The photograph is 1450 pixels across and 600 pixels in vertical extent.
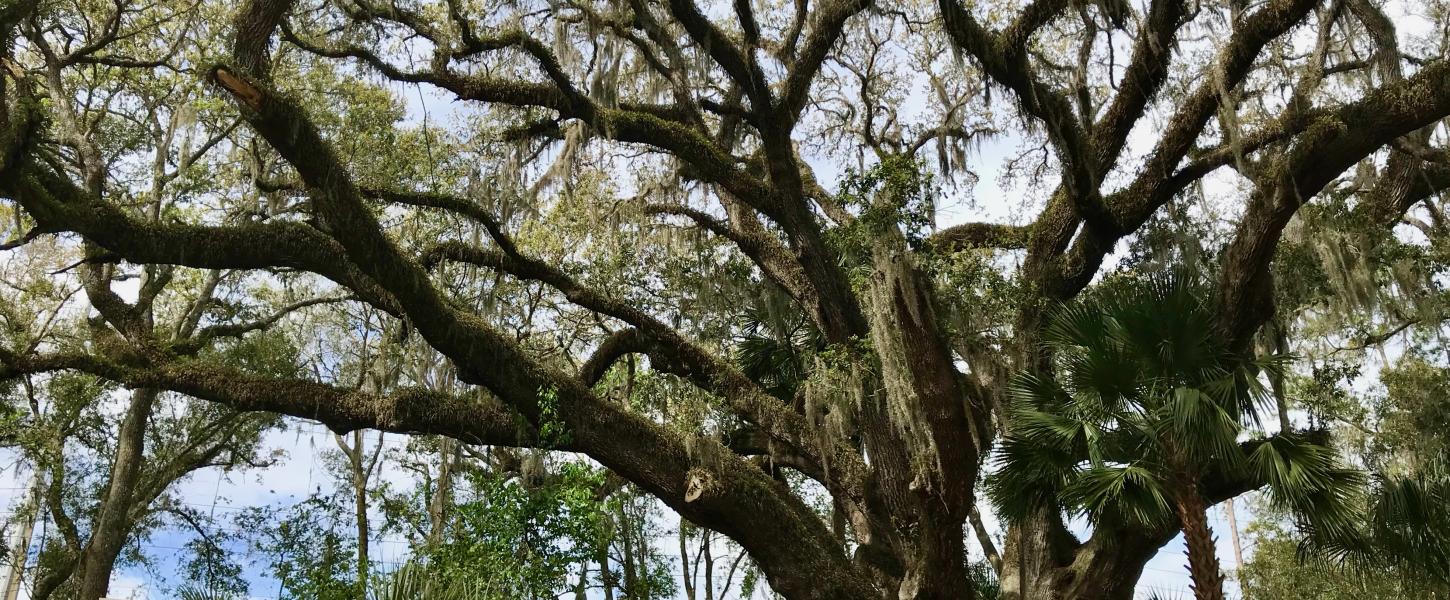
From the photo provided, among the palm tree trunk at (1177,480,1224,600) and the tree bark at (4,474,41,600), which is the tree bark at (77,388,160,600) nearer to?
the tree bark at (4,474,41,600)

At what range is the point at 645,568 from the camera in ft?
48.2

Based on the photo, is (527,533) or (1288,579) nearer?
(527,533)

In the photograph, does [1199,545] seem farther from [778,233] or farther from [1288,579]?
[1288,579]

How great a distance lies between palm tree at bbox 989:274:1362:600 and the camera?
23.8 feet

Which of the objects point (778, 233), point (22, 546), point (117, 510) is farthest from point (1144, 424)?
point (22, 546)

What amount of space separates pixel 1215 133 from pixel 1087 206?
2.22 meters

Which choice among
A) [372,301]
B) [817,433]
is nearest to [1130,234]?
[817,433]

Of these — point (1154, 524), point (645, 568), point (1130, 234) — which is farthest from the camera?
point (645, 568)

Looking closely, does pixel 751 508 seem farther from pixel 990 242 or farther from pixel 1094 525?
pixel 990 242

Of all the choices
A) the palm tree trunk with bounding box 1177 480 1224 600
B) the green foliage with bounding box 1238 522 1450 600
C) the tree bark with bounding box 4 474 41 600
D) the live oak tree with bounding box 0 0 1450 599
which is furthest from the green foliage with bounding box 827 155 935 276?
the tree bark with bounding box 4 474 41 600

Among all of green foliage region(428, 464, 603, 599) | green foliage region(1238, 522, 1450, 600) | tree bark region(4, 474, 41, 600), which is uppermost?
tree bark region(4, 474, 41, 600)

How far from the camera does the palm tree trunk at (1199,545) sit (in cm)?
694

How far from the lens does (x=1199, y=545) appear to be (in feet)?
22.9

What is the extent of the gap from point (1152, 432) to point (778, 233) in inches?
183
